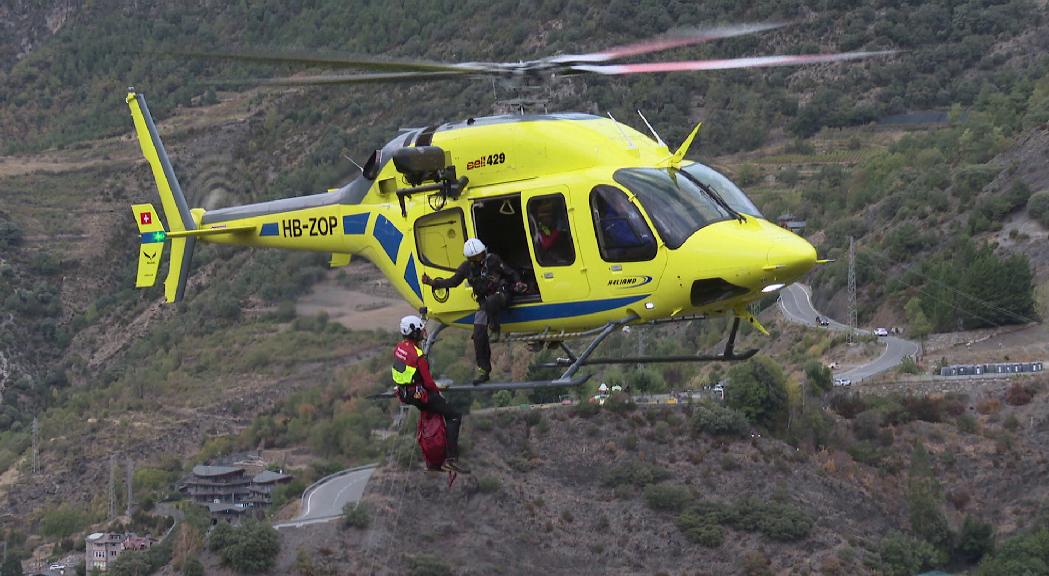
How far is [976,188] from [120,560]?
139 feet

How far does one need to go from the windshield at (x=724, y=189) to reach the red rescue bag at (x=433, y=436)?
426 centimetres

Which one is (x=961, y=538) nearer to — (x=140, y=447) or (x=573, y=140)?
(x=140, y=447)

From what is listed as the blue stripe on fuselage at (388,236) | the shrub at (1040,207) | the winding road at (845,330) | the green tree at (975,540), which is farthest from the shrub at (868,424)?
the blue stripe on fuselage at (388,236)

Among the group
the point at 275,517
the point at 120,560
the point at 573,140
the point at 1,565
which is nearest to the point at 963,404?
the point at 275,517

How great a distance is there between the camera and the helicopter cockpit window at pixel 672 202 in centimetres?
2350

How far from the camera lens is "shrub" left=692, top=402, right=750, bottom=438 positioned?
252 ft

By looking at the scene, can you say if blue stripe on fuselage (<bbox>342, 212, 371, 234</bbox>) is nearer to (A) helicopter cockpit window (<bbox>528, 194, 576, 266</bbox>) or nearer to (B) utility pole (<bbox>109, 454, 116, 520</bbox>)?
(A) helicopter cockpit window (<bbox>528, 194, 576, 266</bbox>)

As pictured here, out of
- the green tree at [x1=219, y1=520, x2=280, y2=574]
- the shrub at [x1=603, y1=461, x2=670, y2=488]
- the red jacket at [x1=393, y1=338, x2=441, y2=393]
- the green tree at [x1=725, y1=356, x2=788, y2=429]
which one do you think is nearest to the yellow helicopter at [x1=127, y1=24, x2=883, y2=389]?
the red jacket at [x1=393, y1=338, x2=441, y2=393]

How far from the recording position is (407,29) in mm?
112312

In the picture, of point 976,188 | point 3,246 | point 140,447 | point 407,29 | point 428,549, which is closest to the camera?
point 428,549

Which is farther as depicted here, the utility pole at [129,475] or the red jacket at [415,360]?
the utility pole at [129,475]

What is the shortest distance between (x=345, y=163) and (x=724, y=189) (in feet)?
127

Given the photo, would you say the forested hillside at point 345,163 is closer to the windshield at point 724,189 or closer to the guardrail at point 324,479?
the guardrail at point 324,479

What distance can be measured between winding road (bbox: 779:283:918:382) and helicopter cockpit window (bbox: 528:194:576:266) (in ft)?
182
